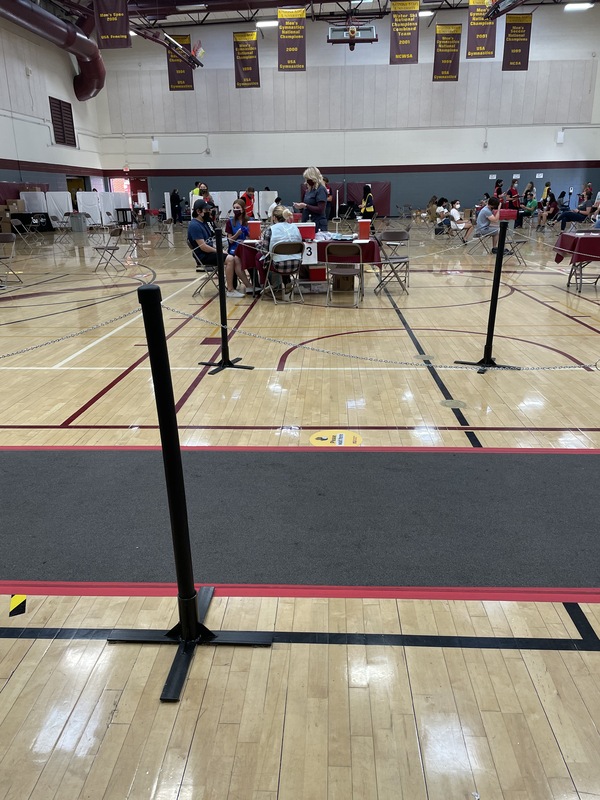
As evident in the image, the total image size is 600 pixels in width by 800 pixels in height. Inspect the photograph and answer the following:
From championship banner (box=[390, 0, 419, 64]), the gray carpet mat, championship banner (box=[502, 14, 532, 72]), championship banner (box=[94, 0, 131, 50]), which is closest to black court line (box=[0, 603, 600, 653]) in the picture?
the gray carpet mat

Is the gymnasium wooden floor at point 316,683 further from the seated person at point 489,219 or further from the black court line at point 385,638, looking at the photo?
the seated person at point 489,219

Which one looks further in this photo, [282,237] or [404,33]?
[404,33]

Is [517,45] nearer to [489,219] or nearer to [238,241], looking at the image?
[489,219]

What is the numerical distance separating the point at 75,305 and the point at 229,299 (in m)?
2.45

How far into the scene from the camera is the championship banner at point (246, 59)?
1859 centimetres

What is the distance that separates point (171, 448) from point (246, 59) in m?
20.1

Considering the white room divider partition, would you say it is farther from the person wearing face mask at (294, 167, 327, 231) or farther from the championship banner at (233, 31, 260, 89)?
the person wearing face mask at (294, 167, 327, 231)

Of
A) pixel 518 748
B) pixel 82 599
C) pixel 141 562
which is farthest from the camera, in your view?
pixel 141 562

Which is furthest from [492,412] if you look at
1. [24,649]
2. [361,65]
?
[361,65]

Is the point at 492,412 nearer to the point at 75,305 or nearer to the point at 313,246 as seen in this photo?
Answer: the point at 313,246

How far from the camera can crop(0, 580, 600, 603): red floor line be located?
8.44ft

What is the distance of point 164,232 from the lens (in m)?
22.0

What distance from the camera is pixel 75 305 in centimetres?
934

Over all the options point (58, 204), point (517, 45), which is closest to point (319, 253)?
point (517, 45)
